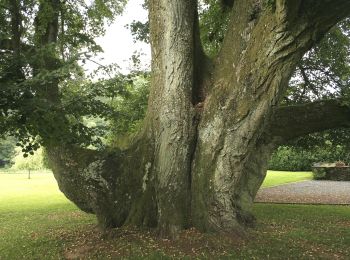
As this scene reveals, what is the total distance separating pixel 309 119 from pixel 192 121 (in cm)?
294

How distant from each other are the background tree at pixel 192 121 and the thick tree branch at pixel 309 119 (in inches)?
58.1

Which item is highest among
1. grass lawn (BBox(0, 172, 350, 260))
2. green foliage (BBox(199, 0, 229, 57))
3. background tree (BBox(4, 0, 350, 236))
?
green foliage (BBox(199, 0, 229, 57))

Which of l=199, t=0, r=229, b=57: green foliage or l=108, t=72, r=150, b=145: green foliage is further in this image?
l=108, t=72, r=150, b=145: green foliage

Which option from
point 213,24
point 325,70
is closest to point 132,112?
point 213,24

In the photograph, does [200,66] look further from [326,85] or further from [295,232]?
[326,85]

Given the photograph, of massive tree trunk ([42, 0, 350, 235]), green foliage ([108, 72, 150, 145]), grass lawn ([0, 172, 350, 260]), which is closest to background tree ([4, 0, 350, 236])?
massive tree trunk ([42, 0, 350, 235])

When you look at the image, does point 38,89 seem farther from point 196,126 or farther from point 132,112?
point 132,112

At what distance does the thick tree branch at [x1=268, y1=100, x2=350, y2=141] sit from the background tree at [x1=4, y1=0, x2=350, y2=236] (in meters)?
1.47

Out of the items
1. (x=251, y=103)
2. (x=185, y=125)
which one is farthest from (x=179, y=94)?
(x=251, y=103)

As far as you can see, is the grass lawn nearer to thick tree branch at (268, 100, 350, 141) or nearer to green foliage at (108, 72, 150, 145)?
thick tree branch at (268, 100, 350, 141)

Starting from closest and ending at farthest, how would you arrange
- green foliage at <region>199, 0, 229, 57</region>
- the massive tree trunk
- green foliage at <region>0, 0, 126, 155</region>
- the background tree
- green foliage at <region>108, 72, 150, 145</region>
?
green foliage at <region>0, 0, 126, 155</region>, the background tree, the massive tree trunk, green foliage at <region>199, 0, 229, 57</region>, green foliage at <region>108, 72, 150, 145</region>

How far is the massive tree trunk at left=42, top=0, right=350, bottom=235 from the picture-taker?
273 inches

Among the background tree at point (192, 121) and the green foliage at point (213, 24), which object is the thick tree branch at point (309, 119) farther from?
the green foliage at point (213, 24)

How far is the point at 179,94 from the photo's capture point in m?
7.79
